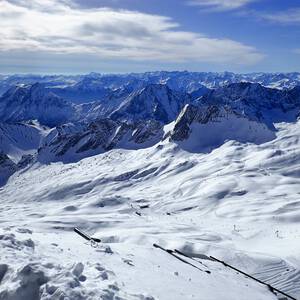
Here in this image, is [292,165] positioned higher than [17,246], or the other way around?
[17,246]

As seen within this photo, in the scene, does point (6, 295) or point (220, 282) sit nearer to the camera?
point (6, 295)

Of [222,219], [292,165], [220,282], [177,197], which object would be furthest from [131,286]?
[292,165]

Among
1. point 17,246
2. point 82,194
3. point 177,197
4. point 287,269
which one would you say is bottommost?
point 82,194

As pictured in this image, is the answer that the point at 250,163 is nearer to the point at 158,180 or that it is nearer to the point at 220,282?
the point at 158,180

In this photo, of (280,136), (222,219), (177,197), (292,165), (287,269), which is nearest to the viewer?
(287,269)

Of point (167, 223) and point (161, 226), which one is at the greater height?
point (161, 226)

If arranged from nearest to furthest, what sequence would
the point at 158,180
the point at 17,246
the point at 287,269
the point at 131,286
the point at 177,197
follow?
the point at 131,286
the point at 17,246
the point at 287,269
the point at 177,197
the point at 158,180

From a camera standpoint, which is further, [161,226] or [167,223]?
[167,223]

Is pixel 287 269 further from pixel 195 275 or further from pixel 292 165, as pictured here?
pixel 292 165
